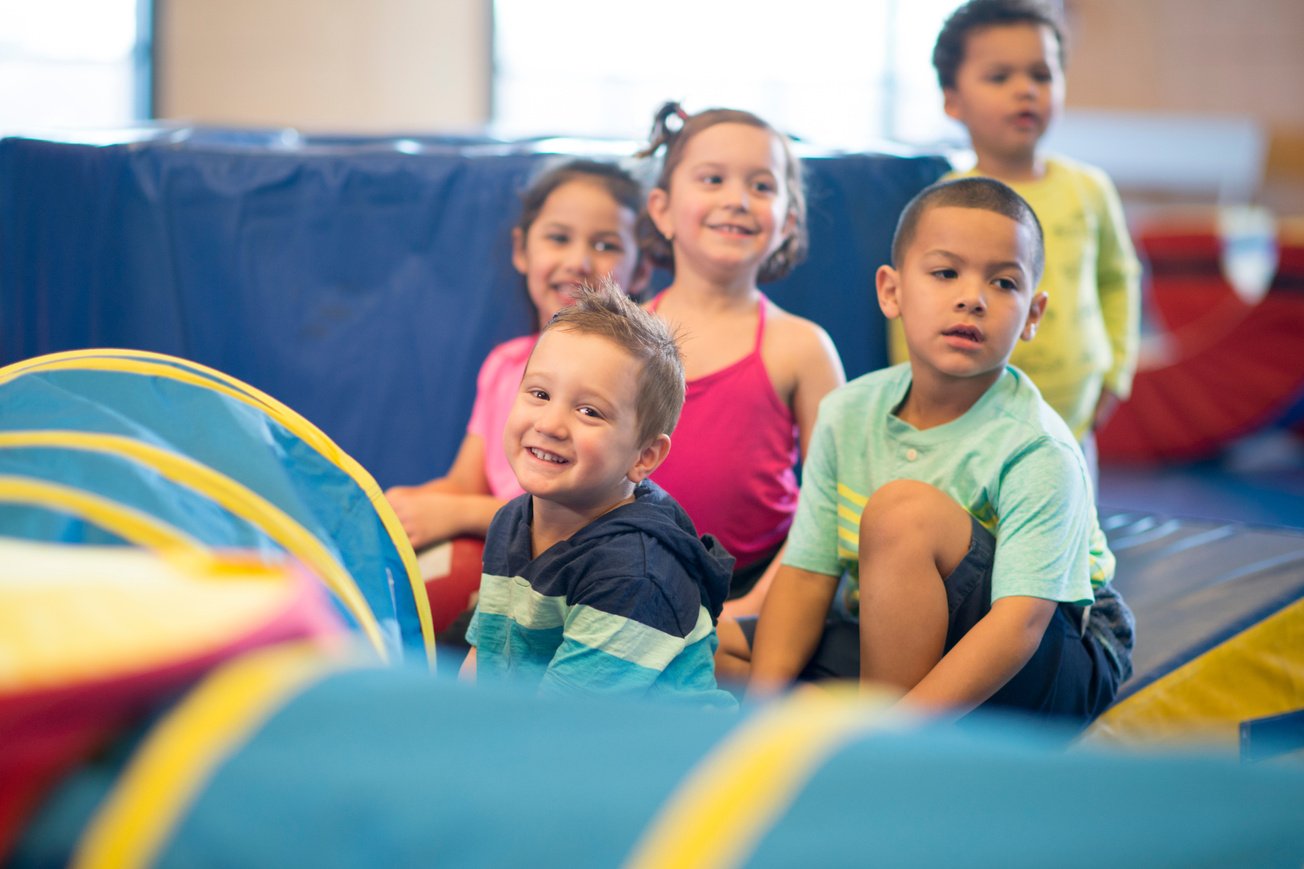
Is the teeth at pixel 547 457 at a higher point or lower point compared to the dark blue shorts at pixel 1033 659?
higher

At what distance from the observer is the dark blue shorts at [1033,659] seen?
137 centimetres

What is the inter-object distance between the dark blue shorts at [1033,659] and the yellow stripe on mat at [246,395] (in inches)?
20.1

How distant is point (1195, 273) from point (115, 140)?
162 inches

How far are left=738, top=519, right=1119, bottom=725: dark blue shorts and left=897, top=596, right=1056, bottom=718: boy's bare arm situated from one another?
4 cm

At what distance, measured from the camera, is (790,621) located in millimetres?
1521

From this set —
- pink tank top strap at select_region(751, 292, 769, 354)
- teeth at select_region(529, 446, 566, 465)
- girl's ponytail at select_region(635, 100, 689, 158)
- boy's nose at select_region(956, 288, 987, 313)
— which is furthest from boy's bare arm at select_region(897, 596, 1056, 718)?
girl's ponytail at select_region(635, 100, 689, 158)

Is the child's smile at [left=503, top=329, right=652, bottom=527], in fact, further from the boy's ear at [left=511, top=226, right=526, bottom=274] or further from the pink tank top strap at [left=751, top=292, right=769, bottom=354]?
the boy's ear at [left=511, top=226, right=526, bottom=274]

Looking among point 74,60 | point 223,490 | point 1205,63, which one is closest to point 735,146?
point 223,490

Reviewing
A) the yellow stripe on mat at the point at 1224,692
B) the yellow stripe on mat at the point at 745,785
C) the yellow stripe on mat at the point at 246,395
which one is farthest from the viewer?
the yellow stripe on mat at the point at 1224,692

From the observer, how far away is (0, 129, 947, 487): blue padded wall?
2.16 m

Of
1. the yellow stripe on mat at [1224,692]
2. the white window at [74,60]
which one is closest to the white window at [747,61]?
the white window at [74,60]

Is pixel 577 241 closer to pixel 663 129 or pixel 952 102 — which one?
pixel 663 129

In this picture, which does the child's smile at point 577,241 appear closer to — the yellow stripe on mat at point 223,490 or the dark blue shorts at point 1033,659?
the dark blue shorts at point 1033,659

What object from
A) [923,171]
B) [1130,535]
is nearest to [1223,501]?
[1130,535]
